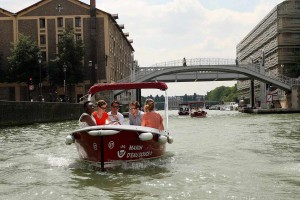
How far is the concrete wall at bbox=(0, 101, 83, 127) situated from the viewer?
2653cm

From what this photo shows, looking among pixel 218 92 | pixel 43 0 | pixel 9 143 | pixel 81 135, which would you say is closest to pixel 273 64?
pixel 43 0

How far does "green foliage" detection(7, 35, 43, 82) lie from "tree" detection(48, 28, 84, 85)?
195cm

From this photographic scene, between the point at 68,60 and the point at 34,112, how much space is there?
63.4 feet

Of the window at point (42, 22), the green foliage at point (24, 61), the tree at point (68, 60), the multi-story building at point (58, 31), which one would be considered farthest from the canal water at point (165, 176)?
the window at point (42, 22)

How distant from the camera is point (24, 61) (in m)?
50.3

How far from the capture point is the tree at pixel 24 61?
5041cm

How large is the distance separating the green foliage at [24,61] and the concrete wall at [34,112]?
11.0 meters

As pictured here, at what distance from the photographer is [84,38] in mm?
54875

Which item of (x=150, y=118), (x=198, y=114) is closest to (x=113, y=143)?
(x=150, y=118)

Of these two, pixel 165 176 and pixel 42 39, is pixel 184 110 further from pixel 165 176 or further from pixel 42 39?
pixel 165 176

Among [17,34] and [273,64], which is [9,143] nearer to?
[17,34]

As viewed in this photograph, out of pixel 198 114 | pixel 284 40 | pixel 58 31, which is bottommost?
pixel 198 114

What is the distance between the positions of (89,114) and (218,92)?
557ft

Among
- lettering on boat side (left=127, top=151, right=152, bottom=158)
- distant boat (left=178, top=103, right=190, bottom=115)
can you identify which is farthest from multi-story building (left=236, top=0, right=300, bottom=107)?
lettering on boat side (left=127, top=151, right=152, bottom=158)
